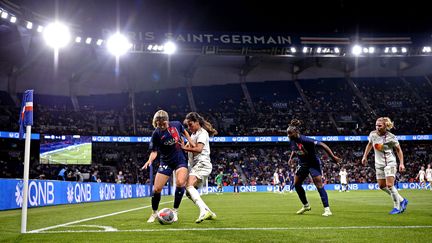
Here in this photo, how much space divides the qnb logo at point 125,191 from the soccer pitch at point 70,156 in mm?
6357

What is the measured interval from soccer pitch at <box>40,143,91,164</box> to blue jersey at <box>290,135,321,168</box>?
26.8 m

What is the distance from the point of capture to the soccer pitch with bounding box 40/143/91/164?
111ft

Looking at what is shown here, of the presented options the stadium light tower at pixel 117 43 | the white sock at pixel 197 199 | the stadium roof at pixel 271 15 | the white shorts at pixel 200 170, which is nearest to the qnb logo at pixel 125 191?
the stadium light tower at pixel 117 43

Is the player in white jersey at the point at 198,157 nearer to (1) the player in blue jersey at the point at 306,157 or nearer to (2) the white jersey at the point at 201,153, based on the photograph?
(2) the white jersey at the point at 201,153

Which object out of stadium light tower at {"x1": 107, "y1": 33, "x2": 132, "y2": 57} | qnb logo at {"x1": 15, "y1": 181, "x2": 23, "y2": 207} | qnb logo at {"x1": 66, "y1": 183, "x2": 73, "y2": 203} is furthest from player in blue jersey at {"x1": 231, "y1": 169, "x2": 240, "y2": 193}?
qnb logo at {"x1": 15, "y1": 181, "x2": 23, "y2": 207}

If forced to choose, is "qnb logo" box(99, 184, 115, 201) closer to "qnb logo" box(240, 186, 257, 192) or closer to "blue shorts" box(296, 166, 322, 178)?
"blue shorts" box(296, 166, 322, 178)

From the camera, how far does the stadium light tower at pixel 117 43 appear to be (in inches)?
1363

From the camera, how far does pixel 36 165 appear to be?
3994cm

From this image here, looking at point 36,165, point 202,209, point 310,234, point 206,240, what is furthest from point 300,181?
point 36,165

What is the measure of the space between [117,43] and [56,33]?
4.59 meters

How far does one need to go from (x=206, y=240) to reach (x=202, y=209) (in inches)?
103

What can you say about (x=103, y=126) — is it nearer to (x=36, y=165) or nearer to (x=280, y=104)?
(x=36, y=165)

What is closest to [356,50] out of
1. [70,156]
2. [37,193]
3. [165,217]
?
[70,156]

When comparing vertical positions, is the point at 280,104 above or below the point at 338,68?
below
